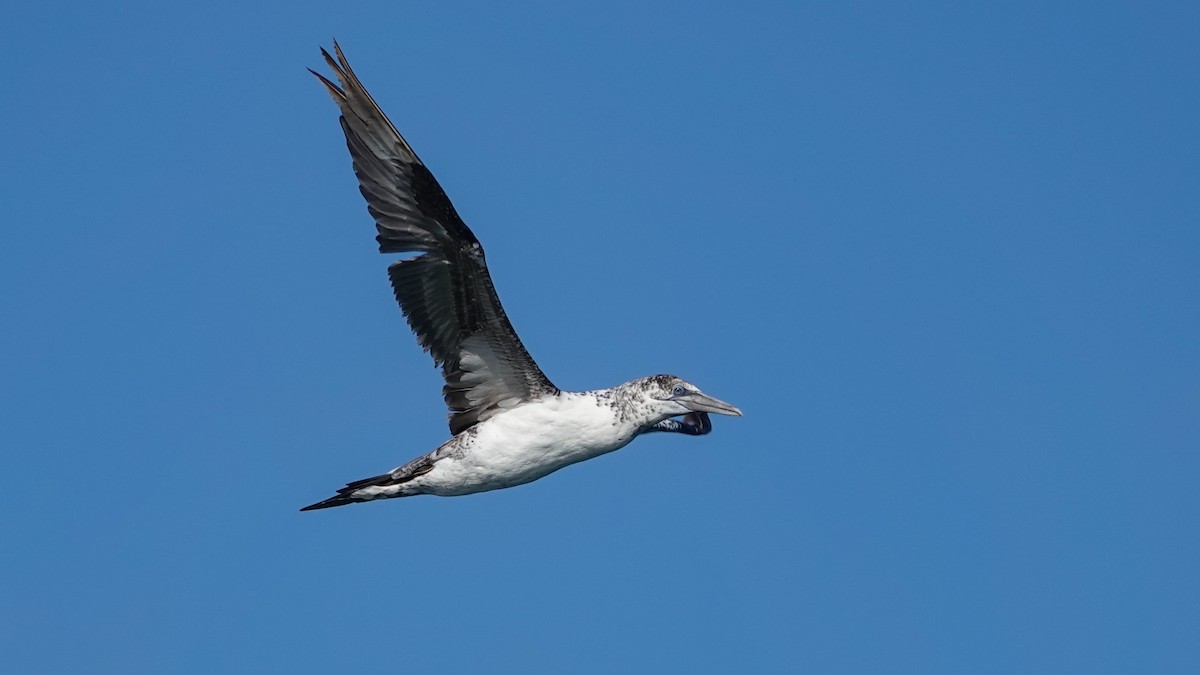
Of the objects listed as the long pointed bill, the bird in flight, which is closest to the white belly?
the bird in flight

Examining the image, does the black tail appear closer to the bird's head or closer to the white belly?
the white belly

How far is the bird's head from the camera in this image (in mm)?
19672

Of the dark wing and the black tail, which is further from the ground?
the dark wing

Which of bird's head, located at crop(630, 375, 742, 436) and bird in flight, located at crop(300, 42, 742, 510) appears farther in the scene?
bird's head, located at crop(630, 375, 742, 436)

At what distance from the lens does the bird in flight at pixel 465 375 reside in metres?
18.6

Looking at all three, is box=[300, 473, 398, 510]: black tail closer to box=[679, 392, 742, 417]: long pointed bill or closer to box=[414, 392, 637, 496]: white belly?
box=[414, 392, 637, 496]: white belly

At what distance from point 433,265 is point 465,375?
1.67 metres

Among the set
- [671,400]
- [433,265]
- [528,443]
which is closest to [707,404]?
[671,400]

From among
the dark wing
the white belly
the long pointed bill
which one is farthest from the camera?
the long pointed bill

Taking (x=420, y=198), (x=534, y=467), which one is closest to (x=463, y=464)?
(x=534, y=467)

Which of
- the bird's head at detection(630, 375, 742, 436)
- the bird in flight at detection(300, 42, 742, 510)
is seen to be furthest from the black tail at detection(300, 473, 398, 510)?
the bird's head at detection(630, 375, 742, 436)

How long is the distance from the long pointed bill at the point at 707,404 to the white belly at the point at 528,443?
0.85 metres

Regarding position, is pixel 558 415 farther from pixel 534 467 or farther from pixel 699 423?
pixel 699 423

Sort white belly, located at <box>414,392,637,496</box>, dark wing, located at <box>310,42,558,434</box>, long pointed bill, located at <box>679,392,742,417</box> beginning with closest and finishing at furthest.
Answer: dark wing, located at <box>310,42,558,434</box> → white belly, located at <box>414,392,637,496</box> → long pointed bill, located at <box>679,392,742,417</box>
